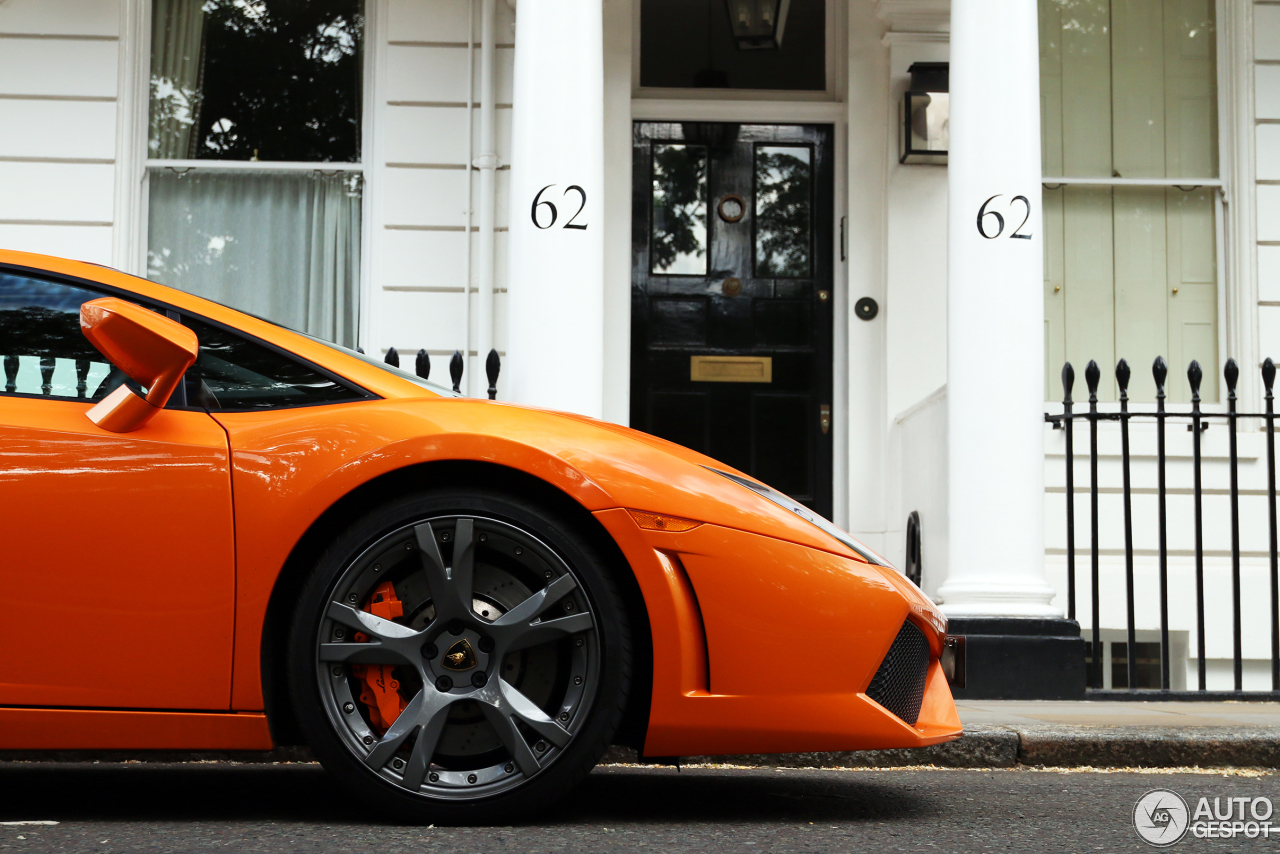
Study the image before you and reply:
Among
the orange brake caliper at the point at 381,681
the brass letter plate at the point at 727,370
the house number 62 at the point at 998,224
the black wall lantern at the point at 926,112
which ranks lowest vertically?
the orange brake caliper at the point at 381,681

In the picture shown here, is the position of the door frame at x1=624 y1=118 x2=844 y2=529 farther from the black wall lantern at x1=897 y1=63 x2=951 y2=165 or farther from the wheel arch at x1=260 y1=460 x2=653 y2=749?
the wheel arch at x1=260 y1=460 x2=653 y2=749

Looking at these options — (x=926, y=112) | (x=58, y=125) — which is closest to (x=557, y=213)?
(x=926, y=112)

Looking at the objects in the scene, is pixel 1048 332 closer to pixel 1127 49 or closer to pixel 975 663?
pixel 1127 49

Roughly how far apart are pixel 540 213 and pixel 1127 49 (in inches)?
169

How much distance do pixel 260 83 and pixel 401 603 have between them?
5956 mm

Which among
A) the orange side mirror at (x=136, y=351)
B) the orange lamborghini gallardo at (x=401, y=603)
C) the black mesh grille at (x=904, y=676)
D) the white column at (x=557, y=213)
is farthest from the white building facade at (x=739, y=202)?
the orange side mirror at (x=136, y=351)

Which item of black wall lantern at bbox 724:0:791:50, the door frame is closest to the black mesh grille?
the door frame

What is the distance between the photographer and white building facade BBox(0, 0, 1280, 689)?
24.0 feet

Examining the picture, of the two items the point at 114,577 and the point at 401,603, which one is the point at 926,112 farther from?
the point at 114,577

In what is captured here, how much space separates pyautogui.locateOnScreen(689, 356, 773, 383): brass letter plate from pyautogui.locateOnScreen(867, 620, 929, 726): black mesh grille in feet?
15.6

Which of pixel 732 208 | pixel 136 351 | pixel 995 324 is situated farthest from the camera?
pixel 732 208

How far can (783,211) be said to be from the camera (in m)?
7.66

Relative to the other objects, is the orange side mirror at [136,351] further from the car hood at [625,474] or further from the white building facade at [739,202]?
the white building facade at [739,202]

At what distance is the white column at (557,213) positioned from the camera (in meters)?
5.43
